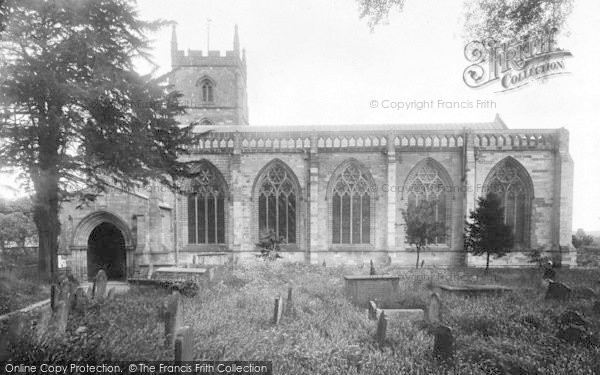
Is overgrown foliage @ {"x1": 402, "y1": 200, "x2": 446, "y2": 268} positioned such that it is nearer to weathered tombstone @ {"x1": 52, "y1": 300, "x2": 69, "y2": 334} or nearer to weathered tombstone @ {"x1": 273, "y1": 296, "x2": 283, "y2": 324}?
weathered tombstone @ {"x1": 273, "y1": 296, "x2": 283, "y2": 324}

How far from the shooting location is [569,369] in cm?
477

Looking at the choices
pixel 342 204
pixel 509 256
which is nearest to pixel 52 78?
pixel 342 204

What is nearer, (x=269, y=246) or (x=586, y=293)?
(x=586, y=293)

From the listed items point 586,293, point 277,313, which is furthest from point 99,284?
point 586,293

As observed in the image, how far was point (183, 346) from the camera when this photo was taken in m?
4.41

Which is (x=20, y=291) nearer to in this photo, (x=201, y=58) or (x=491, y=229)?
(x=491, y=229)

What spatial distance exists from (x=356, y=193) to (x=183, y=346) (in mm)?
14044

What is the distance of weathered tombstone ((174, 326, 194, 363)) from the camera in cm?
437

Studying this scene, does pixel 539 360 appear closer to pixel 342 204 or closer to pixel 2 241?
pixel 342 204

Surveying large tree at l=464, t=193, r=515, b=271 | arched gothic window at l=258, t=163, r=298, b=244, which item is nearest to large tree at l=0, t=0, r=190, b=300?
arched gothic window at l=258, t=163, r=298, b=244

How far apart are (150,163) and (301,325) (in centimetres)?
632

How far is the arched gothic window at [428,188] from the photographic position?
17.5m

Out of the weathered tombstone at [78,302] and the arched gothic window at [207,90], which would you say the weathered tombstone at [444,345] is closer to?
the weathered tombstone at [78,302]

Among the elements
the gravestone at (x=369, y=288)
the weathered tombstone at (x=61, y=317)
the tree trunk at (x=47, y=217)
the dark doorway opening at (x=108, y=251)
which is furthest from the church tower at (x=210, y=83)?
the weathered tombstone at (x=61, y=317)
